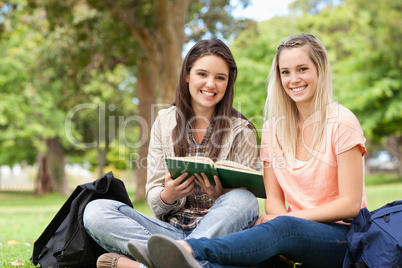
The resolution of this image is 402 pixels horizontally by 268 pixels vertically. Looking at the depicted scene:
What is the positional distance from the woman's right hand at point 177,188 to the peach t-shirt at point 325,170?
62cm

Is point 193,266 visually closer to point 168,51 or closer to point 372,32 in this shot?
point 168,51

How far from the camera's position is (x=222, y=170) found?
93.2 inches

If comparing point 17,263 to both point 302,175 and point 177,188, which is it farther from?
point 302,175

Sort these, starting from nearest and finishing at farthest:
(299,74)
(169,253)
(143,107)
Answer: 1. (169,253)
2. (299,74)
3. (143,107)

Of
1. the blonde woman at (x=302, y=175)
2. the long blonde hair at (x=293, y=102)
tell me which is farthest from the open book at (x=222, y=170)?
the long blonde hair at (x=293, y=102)

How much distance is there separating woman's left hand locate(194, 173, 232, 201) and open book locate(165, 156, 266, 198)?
2 cm

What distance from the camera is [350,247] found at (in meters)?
2.28

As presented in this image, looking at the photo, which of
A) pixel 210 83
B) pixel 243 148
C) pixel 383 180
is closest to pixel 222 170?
pixel 243 148

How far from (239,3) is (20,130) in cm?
1148

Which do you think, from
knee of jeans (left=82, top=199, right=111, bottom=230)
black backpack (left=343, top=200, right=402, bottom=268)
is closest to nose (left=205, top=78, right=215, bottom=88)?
knee of jeans (left=82, top=199, right=111, bottom=230)

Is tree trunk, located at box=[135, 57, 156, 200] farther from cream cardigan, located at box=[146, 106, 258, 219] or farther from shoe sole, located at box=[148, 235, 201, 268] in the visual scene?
shoe sole, located at box=[148, 235, 201, 268]

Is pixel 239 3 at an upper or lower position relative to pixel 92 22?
upper

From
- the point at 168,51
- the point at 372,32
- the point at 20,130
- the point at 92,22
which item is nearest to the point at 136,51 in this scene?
the point at 92,22

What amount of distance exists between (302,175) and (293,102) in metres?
0.56
